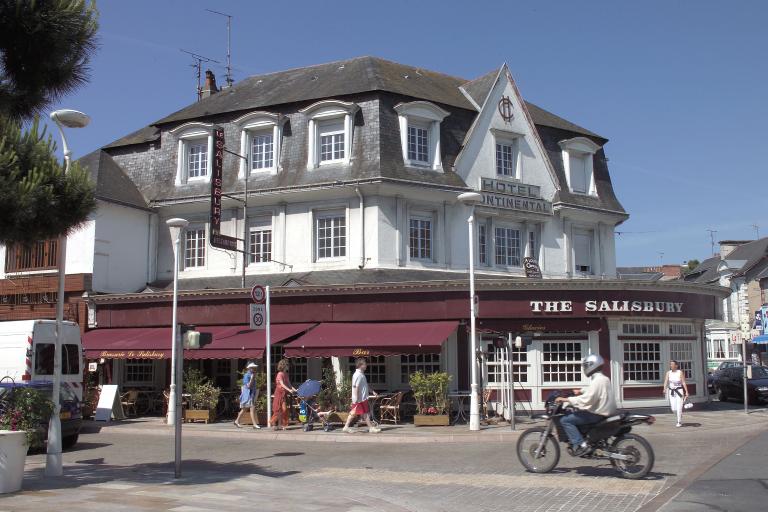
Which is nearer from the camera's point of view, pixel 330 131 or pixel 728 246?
pixel 330 131

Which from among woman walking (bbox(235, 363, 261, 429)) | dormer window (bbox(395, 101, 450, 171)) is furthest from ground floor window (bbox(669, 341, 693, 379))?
woman walking (bbox(235, 363, 261, 429))

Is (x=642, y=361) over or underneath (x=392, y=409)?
over

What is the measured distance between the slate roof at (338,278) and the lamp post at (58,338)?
1075cm

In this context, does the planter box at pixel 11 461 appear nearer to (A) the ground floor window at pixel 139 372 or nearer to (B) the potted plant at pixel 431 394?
(B) the potted plant at pixel 431 394

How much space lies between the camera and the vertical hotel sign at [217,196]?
2359 cm

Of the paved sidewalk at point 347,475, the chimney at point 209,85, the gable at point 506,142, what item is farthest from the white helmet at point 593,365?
the chimney at point 209,85

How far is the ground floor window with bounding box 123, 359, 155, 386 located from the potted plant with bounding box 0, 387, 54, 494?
13.4 meters

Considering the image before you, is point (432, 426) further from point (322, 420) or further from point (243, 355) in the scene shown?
point (243, 355)

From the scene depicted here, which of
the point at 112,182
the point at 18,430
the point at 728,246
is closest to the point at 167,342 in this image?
the point at 112,182

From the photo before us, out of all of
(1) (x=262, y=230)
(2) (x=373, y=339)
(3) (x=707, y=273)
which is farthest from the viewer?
(3) (x=707, y=273)

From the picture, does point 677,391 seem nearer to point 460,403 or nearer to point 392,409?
point 460,403

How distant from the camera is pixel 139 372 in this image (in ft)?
88.0

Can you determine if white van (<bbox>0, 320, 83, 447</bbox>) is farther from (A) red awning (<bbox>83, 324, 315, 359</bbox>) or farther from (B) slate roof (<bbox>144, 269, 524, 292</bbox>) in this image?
(B) slate roof (<bbox>144, 269, 524, 292</bbox>)

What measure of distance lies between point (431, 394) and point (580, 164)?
11.8 m
